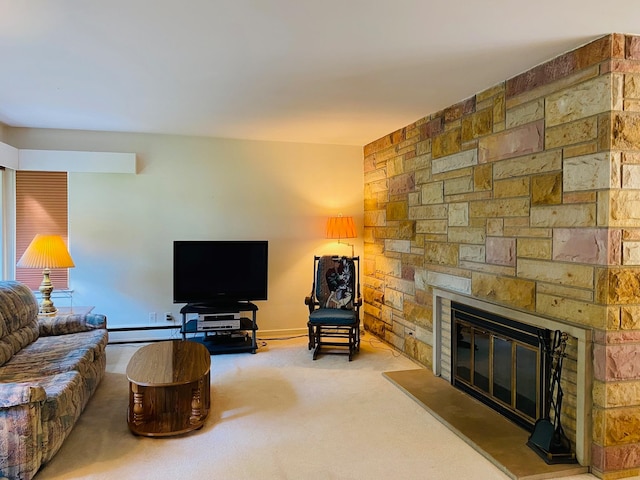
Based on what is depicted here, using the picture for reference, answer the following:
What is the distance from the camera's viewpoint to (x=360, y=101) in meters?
3.71

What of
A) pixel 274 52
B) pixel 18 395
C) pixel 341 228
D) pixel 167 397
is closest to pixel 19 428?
pixel 18 395

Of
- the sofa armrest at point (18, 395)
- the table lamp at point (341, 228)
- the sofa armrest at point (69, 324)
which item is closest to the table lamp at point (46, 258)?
the sofa armrest at point (69, 324)

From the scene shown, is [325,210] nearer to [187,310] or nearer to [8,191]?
[187,310]

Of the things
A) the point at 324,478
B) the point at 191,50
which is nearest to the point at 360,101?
the point at 191,50

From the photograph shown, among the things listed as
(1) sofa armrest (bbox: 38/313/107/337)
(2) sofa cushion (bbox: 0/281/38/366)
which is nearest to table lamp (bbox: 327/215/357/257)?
(1) sofa armrest (bbox: 38/313/107/337)

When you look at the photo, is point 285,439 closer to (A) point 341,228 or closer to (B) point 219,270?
(B) point 219,270

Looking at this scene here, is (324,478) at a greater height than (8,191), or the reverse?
(8,191)

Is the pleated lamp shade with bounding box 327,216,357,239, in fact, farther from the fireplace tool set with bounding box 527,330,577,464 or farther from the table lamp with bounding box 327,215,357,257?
the fireplace tool set with bounding box 527,330,577,464

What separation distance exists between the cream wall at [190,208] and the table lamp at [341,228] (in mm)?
369

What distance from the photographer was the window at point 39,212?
4.83 meters

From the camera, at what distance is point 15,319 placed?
11.3ft

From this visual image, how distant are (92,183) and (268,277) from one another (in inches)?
89.8

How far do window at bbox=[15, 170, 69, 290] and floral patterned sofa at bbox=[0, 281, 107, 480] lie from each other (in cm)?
120

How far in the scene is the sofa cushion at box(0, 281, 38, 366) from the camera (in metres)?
3.22
